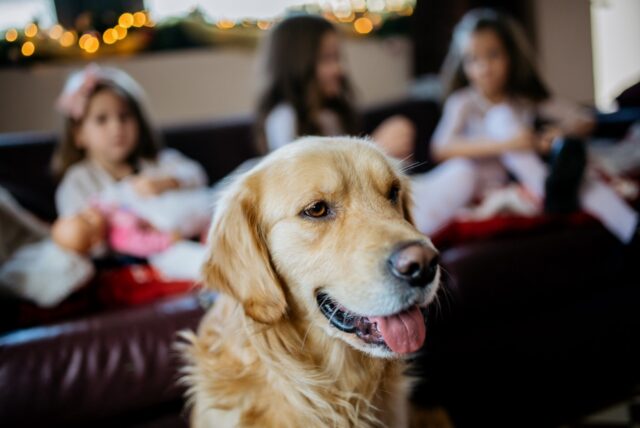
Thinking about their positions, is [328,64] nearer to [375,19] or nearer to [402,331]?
[375,19]

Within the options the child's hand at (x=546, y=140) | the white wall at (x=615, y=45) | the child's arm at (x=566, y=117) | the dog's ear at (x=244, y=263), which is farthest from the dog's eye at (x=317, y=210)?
the white wall at (x=615, y=45)

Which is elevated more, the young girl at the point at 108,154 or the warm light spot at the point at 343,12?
the warm light spot at the point at 343,12

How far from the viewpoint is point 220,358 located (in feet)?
3.46

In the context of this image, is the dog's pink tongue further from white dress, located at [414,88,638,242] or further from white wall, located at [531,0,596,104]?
white wall, located at [531,0,596,104]

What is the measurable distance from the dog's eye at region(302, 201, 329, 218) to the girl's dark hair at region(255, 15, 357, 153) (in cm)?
114

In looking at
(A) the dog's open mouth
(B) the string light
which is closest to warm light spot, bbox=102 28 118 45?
(B) the string light

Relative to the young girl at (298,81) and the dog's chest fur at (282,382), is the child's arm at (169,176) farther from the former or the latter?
the dog's chest fur at (282,382)

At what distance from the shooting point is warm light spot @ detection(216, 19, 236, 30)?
9.02 ft

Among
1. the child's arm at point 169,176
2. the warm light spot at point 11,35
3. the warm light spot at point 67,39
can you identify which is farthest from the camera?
the warm light spot at point 67,39

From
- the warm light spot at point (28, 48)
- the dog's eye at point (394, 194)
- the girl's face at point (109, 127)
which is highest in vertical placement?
the warm light spot at point (28, 48)

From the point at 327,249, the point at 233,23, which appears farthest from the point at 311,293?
the point at 233,23

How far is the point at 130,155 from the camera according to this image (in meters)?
2.06

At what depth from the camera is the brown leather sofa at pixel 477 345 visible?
120 cm

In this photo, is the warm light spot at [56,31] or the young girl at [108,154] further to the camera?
the warm light spot at [56,31]
